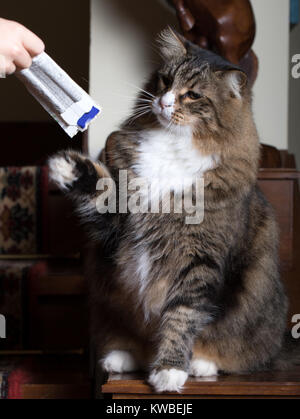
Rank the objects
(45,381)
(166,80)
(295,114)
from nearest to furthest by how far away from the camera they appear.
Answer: (166,80) < (45,381) < (295,114)

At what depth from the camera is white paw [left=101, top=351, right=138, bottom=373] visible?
4.53ft

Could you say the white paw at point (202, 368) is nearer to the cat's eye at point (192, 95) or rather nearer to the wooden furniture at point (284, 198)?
the wooden furniture at point (284, 198)

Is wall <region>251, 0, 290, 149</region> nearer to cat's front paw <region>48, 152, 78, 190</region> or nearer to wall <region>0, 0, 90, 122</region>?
cat's front paw <region>48, 152, 78, 190</region>

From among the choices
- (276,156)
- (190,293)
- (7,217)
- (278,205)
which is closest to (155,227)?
(190,293)

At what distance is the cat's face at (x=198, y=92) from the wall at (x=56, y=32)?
2294 millimetres

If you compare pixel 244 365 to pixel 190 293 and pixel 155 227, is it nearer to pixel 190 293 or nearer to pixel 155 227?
pixel 190 293

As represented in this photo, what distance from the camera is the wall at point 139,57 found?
212 cm

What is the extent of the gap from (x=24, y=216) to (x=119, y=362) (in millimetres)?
958

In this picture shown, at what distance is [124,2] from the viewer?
214 cm

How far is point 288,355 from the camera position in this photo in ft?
4.93

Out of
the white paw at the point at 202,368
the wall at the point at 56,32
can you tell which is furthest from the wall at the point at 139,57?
the wall at the point at 56,32

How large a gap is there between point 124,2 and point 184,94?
93cm

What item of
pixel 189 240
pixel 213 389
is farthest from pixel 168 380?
pixel 189 240

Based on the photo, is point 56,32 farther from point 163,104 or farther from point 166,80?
point 163,104
